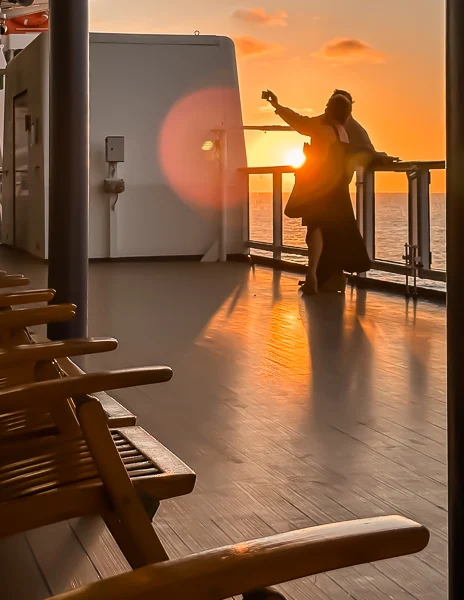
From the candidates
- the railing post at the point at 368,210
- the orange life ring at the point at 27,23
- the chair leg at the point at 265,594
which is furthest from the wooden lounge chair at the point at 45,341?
the orange life ring at the point at 27,23

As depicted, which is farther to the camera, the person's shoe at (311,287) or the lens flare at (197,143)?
the lens flare at (197,143)

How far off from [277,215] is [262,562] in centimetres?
997

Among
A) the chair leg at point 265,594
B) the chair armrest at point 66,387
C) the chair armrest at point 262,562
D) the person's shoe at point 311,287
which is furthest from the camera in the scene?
the person's shoe at point 311,287

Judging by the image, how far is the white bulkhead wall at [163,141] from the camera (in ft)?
39.0

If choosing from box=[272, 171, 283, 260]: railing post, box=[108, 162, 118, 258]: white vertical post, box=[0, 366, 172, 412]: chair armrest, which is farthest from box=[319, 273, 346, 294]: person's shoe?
box=[0, 366, 172, 412]: chair armrest

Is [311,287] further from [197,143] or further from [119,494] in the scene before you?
[119,494]

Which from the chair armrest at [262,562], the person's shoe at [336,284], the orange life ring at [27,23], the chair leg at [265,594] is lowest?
the chair leg at [265,594]

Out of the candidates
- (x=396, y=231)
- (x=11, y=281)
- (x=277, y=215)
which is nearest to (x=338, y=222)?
(x=396, y=231)

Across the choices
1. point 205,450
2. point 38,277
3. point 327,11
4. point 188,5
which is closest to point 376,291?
point 38,277

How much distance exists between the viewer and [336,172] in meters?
7.69

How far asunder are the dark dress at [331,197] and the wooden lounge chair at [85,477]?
5.77m

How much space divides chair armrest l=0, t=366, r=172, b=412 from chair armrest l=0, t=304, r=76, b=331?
0.56 metres

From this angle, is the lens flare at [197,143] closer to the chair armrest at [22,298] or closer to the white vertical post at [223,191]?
the white vertical post at [223,191]

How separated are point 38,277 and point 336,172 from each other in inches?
128
